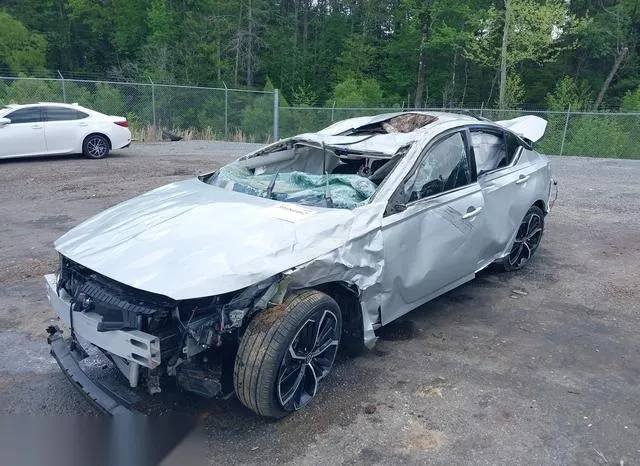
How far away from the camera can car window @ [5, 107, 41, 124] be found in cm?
1218

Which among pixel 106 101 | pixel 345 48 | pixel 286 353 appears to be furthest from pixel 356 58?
pixel 286 353

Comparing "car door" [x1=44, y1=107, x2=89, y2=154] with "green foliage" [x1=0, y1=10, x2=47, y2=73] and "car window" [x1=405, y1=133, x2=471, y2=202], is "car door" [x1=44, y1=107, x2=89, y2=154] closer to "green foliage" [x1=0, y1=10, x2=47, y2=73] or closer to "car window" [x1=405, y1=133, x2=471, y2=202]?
"car window" [x1=405, y1=133, x2=471, y2=202]

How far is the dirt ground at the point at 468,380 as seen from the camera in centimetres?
303

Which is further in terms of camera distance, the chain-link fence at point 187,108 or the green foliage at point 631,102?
the green foliage at point 631,102

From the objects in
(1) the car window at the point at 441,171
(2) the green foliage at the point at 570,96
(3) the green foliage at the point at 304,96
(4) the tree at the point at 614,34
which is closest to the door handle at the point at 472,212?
(1) the car window at the point at 441,171

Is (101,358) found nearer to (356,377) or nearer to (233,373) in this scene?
(233,373)

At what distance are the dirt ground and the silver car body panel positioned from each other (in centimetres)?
39

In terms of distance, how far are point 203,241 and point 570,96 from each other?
35.6m

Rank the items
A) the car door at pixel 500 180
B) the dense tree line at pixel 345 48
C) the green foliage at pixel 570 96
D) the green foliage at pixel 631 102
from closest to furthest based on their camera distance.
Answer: the car door at pixel 500 180, the green foliage at pixel 631 102, the green foliage at pixel 570 96, the dense tree line at pixel 345 48

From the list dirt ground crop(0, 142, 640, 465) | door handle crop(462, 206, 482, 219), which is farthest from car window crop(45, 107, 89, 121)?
door handle crop(462, 206, 482, 219)

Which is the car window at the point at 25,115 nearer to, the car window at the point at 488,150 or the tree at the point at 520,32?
the car window at the point at 488,150

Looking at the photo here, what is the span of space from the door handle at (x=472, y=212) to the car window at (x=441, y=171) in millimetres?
211

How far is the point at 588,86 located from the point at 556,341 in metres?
38.0

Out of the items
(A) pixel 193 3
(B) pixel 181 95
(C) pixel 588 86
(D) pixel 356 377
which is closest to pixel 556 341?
(D) pixel 356 377
